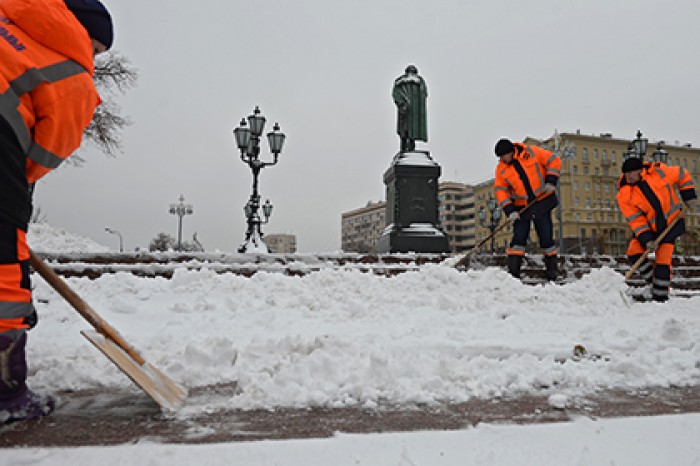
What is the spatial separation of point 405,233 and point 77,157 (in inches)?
656

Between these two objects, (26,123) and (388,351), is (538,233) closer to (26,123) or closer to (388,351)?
(388,351)

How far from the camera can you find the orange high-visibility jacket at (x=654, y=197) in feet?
18.9

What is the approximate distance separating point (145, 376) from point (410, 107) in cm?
880

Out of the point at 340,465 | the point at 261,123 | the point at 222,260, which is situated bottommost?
the point at 340,465

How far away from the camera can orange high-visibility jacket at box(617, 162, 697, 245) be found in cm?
577

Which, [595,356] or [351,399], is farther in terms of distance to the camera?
[595,356]

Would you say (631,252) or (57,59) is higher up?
(57,59)

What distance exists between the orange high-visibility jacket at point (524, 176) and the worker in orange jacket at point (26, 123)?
5492 mm

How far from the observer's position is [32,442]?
154 centimetres

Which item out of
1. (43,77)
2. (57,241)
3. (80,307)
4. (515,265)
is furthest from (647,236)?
(57,241)

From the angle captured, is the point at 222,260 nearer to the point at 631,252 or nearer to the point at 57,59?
the point at 57,59

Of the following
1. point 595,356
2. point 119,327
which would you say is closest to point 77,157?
point 119,327

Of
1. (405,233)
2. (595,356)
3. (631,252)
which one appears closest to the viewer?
(595,356)

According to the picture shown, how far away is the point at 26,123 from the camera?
1.76 meters
